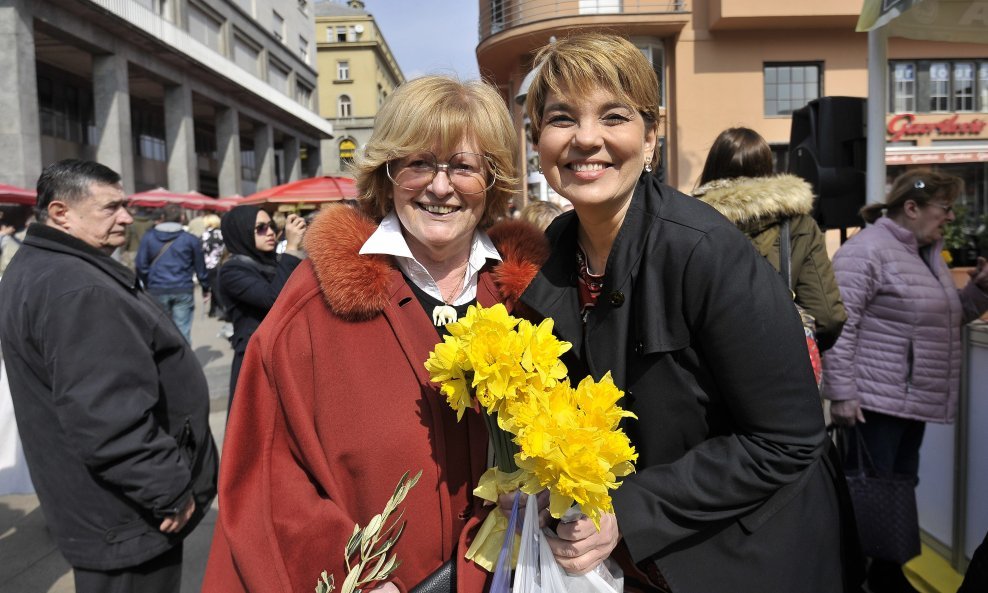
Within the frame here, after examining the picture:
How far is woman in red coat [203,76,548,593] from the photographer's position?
1660 mm

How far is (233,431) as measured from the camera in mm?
1671

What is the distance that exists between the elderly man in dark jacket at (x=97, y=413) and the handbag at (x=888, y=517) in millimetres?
3367

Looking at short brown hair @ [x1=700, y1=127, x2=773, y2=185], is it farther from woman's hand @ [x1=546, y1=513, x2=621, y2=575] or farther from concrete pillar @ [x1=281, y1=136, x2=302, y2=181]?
concrete pillar @ [x1=281, y1=136, x2=302, y2=181]

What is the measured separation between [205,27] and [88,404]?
100ft

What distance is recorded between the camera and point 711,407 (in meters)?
1.61

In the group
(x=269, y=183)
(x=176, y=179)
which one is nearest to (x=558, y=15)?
(x=176, y=179)

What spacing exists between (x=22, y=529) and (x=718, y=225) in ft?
16.6

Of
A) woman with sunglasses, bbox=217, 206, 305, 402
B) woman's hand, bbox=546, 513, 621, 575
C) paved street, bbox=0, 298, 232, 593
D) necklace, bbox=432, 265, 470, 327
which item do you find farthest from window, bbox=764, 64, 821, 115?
woman's hand, bbox=546, 513, 621, 575

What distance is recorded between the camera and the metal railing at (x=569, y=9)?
1795 cm

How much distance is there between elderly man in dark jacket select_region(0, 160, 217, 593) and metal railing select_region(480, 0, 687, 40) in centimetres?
1720

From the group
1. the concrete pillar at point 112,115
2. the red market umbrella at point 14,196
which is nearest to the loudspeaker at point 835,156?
the red market umbrella at point 14,196

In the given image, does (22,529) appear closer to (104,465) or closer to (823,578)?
(104,465)

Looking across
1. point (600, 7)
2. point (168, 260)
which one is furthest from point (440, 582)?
point (600, 7)

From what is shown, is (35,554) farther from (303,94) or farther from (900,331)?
(303,94)
